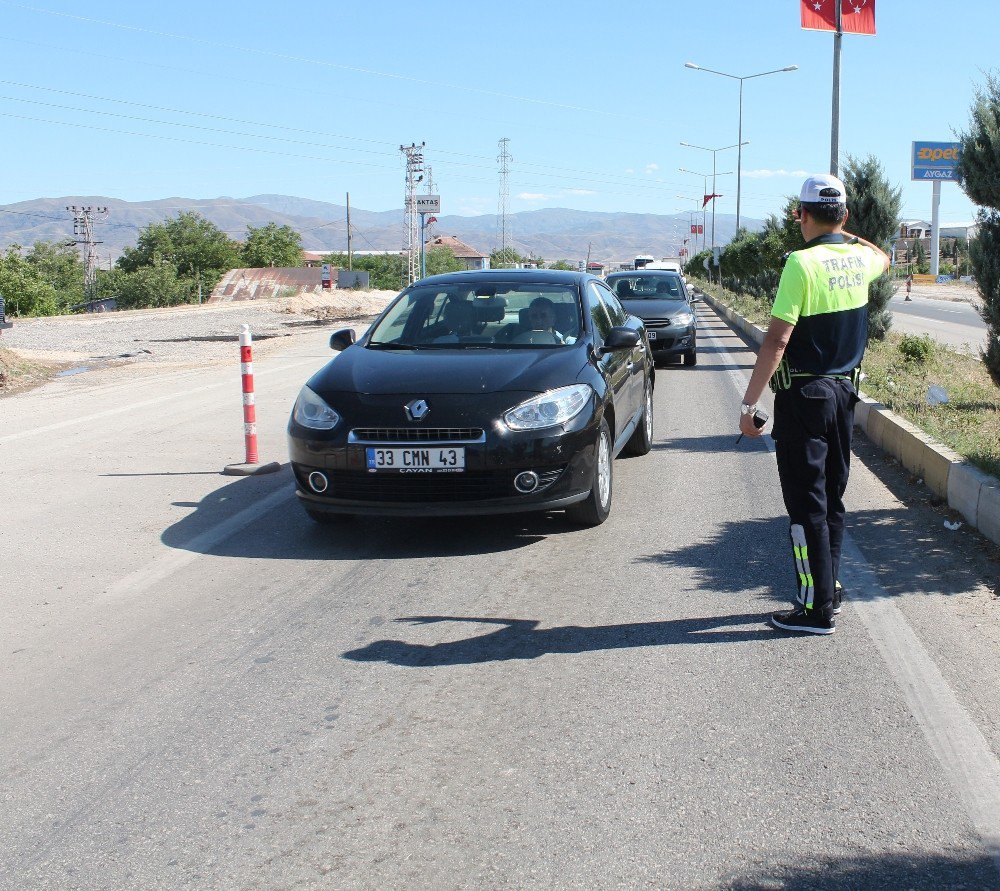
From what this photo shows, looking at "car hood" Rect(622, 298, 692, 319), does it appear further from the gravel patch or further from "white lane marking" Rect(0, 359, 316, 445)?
the gravel patch

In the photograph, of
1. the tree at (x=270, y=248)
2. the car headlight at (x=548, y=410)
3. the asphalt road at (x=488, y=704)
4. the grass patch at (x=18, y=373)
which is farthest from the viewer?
the tree at (x=270, y=248)

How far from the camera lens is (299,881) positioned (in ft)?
9.42

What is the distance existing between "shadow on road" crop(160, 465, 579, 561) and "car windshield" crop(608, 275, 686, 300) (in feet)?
42.3

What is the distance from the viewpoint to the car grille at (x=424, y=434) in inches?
239

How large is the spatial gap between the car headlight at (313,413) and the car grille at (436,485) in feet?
0.97

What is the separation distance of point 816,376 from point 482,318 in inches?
131

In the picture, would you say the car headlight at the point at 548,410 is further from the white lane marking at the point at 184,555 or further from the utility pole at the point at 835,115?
the utility pole at the point at 835,115

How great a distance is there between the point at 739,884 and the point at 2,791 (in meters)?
2.24

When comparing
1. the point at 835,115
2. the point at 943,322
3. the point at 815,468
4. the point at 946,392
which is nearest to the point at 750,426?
the point at 815,468

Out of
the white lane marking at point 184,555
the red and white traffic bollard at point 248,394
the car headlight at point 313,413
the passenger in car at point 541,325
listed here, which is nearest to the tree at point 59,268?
the red and white traffic bollard at point 248,394

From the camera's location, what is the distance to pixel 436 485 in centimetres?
612

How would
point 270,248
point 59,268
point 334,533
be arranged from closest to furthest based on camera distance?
point 334,533 < point 59,268 < point 270,248

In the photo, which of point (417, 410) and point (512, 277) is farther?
point (512, 277)

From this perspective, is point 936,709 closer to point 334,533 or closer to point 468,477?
point 468,477
